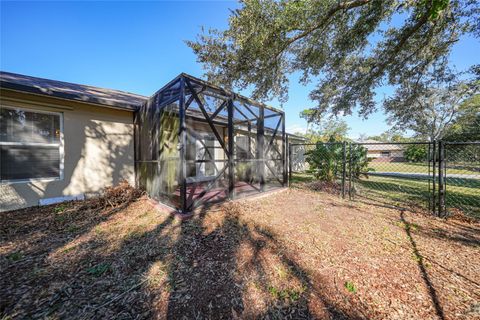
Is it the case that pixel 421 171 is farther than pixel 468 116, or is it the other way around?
pixel 468 116

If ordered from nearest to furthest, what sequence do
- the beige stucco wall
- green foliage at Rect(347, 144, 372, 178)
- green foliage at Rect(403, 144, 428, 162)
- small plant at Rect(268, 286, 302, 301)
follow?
small plant at Rect(268, 286, 302, 301), the beige stucco wall, green foliage at Rect(403, 144, 428, 162), green foliage at Rect(347, 144, 372, 178)

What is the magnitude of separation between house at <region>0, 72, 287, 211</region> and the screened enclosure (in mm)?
26

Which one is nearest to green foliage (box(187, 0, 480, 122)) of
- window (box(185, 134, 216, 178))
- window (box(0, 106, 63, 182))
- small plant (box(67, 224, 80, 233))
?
window (box(185, 134, 216, 178))

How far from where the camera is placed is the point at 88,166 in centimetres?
511

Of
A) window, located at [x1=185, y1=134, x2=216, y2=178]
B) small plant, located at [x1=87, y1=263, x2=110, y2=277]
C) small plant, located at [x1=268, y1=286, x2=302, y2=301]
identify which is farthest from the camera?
window, located at [x1=185, y1=134, x2=216, y2=178]

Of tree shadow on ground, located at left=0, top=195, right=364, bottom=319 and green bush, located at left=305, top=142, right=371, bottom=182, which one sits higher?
green bush, located at left=305, top=142, right=371, bottom=182

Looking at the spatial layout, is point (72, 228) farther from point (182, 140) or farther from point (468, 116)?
point (468, 116)

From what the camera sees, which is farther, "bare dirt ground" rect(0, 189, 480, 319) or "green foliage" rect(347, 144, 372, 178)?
"green foliage" rect(347, 144, 372, 178)

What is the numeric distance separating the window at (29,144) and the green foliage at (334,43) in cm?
436

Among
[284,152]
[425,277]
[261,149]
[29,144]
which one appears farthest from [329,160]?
[29,144]

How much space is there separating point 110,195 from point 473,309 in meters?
6.11

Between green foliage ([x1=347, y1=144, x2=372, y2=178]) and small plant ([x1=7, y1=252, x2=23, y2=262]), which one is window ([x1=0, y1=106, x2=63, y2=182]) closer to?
small plant ([x1=7, y1=252, x2=23, y2=262])

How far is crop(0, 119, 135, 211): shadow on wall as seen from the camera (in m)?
4.33

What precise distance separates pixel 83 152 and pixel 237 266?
5181mm
